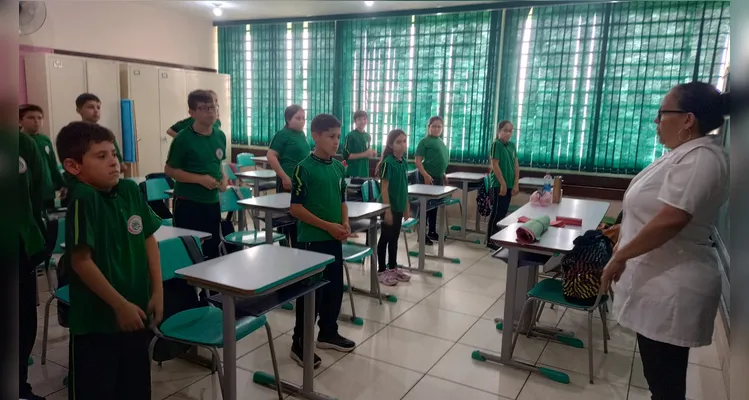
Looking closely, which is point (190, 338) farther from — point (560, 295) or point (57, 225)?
point (560, 295)

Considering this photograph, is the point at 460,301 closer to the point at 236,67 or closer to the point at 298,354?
the point at 298,354

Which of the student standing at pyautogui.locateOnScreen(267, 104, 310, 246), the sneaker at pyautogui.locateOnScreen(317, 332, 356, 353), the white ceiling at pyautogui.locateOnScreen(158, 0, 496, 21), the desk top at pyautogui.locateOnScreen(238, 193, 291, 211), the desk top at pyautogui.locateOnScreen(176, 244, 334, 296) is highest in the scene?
the white ceiling at pyautogui.locateOnScreen(158, 0, 496, 21)

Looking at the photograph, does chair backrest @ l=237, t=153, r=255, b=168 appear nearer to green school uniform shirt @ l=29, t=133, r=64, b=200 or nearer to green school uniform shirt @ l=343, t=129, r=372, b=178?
green school uniform shirt @ l=343, t=129, r=372, b=178

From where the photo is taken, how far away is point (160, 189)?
166 inches

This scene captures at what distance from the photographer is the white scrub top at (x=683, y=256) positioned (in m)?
1.53

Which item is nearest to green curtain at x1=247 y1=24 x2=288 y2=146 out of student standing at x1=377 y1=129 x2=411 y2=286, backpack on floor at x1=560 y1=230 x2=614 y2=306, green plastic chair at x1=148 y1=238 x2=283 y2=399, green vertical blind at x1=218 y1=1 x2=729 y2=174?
green vertical blind at x1=218 y1=1 x2=729 y2=174

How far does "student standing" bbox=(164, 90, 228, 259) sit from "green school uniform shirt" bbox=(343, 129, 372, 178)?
232 centimetres

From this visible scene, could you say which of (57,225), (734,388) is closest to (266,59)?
(57,225)

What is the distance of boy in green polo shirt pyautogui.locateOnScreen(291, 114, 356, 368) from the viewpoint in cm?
262

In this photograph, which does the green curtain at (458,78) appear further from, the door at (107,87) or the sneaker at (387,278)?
the door at (107,87)

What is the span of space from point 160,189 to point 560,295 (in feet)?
10.8

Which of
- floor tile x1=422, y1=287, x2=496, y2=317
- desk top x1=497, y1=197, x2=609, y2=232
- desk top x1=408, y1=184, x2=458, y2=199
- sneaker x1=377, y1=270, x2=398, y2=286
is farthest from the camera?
desk top x1=408, y1=184, x2=458, y2=199

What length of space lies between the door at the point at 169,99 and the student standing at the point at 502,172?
14.0 feet

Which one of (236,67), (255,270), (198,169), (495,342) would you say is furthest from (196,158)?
(236,67)
